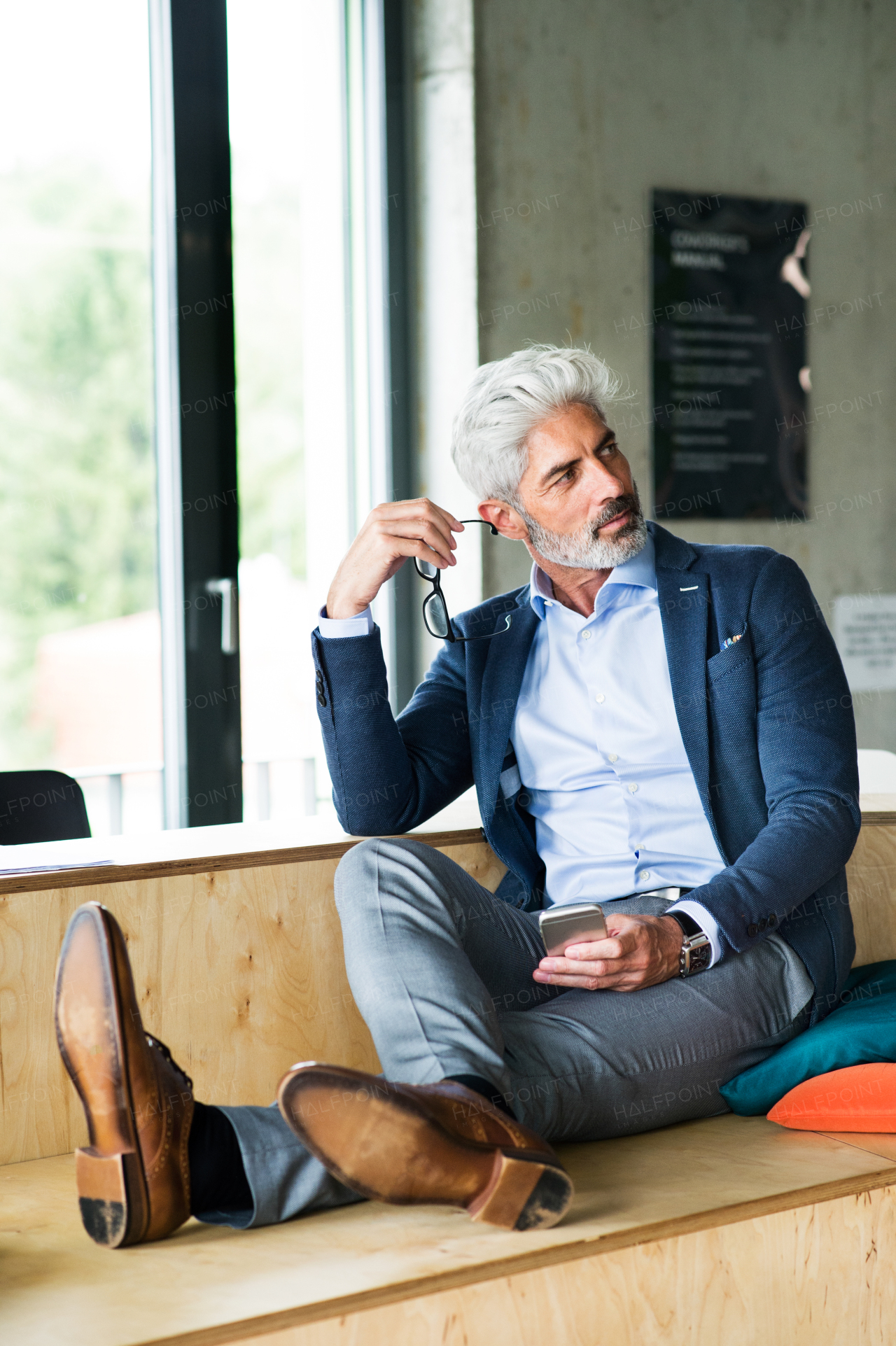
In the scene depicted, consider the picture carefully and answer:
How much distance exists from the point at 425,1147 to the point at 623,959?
418 millimetres

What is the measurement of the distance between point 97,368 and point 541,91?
4.41 ft

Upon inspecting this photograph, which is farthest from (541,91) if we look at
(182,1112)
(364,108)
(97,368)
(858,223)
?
(182,1112)

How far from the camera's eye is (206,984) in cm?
160

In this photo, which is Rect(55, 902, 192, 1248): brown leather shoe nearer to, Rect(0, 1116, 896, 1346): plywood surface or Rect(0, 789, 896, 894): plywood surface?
Rect(0, 1116, 896, 1346): plywood surface

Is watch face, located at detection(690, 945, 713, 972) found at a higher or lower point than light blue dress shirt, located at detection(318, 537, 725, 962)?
lower

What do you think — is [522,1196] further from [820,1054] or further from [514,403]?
[514,403]

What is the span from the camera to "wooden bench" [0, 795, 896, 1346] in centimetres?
111

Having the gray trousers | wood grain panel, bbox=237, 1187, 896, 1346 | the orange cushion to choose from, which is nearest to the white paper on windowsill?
the gray trousers

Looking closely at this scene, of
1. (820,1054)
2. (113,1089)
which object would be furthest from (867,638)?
(113,1089)

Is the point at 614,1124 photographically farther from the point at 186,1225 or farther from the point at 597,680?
the point at 597,680

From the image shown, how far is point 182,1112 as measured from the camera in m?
1.19

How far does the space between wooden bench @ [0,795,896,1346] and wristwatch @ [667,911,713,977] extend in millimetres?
198

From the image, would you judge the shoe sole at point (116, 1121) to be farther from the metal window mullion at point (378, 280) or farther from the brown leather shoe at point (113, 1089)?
the metal window mullion at point (378, 280)

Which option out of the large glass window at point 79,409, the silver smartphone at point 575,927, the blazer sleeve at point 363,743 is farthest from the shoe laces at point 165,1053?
the large glass window at point 79,409
